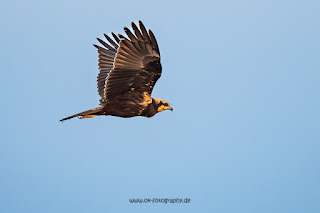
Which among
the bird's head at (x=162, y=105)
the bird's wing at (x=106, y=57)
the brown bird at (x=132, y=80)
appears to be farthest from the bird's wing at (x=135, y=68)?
the bird's wing at (x=106, y=57)

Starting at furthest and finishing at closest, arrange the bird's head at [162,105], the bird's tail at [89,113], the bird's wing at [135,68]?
the bird's head at [162,105]
the bird's tail at [89,113]
the bird's wing at [135,68]

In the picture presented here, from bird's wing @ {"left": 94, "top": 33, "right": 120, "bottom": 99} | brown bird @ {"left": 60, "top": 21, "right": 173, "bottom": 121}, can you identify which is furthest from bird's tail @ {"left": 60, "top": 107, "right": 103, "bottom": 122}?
bird's wing @ {"left": 94, "top": 33, "right": 120, "bottom": 99}

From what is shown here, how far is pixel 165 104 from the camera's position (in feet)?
39.7

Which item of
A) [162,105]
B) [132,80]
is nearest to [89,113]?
[132,80]

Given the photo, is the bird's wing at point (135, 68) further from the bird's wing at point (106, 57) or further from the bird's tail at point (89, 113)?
the bird's wing at point (106, 57)

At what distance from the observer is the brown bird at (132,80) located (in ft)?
33.4

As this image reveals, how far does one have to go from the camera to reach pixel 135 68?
1060cm

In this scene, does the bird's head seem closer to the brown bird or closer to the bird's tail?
the brown bird

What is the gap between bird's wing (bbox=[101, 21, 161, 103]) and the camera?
1011 centimetres

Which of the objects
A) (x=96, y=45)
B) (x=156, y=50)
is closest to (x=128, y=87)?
(x=156, y=50)

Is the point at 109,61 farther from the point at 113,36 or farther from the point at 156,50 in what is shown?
the point at 156,50

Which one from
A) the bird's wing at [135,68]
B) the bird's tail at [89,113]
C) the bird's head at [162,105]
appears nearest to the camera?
the bird's wing at [135,68]

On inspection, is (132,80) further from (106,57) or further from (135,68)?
(106,57)

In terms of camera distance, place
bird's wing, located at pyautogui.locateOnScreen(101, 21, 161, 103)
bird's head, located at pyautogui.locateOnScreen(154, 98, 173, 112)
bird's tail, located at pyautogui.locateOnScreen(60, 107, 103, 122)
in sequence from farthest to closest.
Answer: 1. bird's head, located at pyautogui.locateOnScreen(154, 98, 173, 112)
2. bird's tail, located at pyautogui.locateOnScreen(60, 107, 103, 122)
3. bird's wing, located at pyautogui.locateOnScreen(101, 21, 161, 103)
